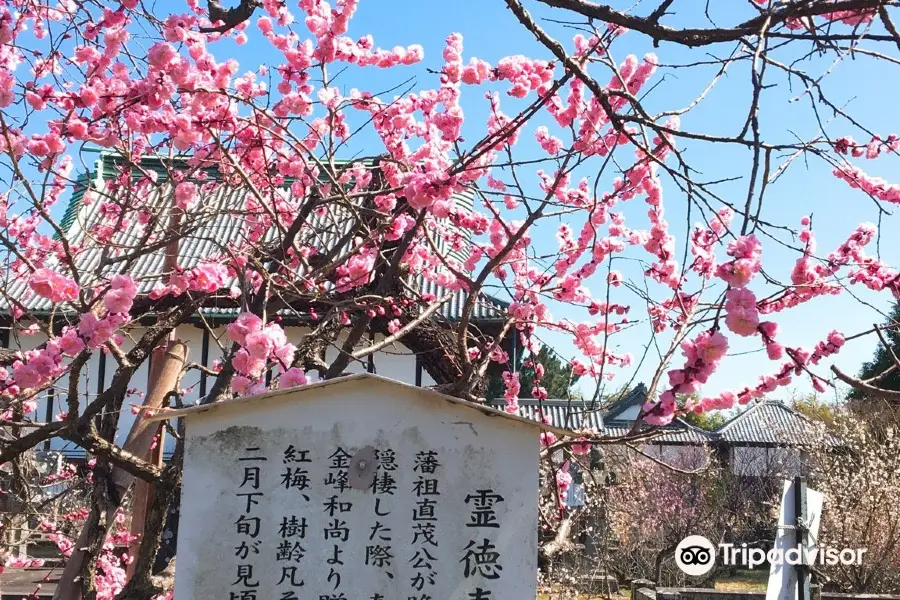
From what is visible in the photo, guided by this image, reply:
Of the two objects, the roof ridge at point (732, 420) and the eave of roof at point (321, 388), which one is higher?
the roof ridge at point (732, 420)

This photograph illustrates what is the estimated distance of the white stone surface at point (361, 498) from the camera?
2064 millimetres

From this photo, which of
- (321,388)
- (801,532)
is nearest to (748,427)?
(801,532)

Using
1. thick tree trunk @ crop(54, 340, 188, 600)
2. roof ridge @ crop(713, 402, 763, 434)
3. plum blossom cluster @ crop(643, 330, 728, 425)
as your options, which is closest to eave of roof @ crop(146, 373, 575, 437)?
plum blossom cluster @ crop(643, 330, 728, 425)

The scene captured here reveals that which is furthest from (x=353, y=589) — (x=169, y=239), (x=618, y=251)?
(x=618, y=251)

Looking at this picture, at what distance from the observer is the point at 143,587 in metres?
3.06

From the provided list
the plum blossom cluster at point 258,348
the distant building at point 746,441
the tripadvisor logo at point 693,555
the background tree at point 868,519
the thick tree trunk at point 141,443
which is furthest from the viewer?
the distant building at point 746,441

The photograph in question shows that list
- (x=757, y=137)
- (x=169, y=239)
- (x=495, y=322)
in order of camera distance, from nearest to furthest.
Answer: (x=757, y=137) → (x=169, y=239) → (x=495, y=322)

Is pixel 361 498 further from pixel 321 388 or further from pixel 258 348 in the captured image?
pixel 258 348

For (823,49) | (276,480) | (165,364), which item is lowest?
(276,480)

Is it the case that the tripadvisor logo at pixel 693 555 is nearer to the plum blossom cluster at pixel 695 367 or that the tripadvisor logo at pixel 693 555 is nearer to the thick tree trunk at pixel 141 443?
the thick tree trunk at pixel 141 443

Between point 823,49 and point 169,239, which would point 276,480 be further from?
point 823,49

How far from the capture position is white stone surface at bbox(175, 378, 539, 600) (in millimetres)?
2064

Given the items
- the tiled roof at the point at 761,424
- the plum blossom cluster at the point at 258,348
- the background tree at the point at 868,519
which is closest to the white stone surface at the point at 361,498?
the plum blossom cluster at the point at 258,348

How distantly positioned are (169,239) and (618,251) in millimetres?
2318
